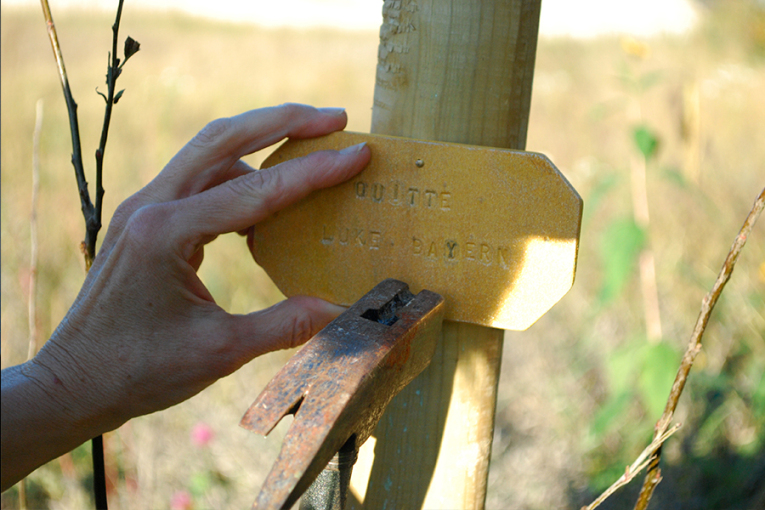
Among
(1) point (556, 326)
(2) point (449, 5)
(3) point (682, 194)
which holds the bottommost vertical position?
(1) point (556, 326)

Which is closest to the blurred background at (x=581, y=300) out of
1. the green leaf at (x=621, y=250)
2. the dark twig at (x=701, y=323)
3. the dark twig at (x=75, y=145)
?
the green leaf at (x=621, y=250)

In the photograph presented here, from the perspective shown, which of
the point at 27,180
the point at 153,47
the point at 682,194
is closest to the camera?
the point at 682,194

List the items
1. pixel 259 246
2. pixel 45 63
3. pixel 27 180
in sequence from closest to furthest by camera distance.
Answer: pixel 259 246 < pixel 27 180 < pixel 45 63

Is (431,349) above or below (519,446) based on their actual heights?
above

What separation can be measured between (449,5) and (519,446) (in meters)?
2.14

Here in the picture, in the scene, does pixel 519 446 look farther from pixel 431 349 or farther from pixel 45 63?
pixel 45 63

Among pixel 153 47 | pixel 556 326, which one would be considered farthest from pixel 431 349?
pixel 153 47

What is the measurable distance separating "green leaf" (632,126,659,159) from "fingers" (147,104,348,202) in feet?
4.58

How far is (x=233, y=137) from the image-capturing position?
88 centimetres

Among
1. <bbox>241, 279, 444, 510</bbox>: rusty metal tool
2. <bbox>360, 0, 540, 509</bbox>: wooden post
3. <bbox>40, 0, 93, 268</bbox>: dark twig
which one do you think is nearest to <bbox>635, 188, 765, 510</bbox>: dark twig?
<bbox>360, 0, 540, 509</bbox>: wooden post

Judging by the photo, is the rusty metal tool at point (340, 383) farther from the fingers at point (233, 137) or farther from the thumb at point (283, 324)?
the fingers at point (233, 137)

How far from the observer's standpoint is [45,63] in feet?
22.8

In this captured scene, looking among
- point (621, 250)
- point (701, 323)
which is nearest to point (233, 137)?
point (701, 323)

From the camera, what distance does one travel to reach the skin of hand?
2.67ft
